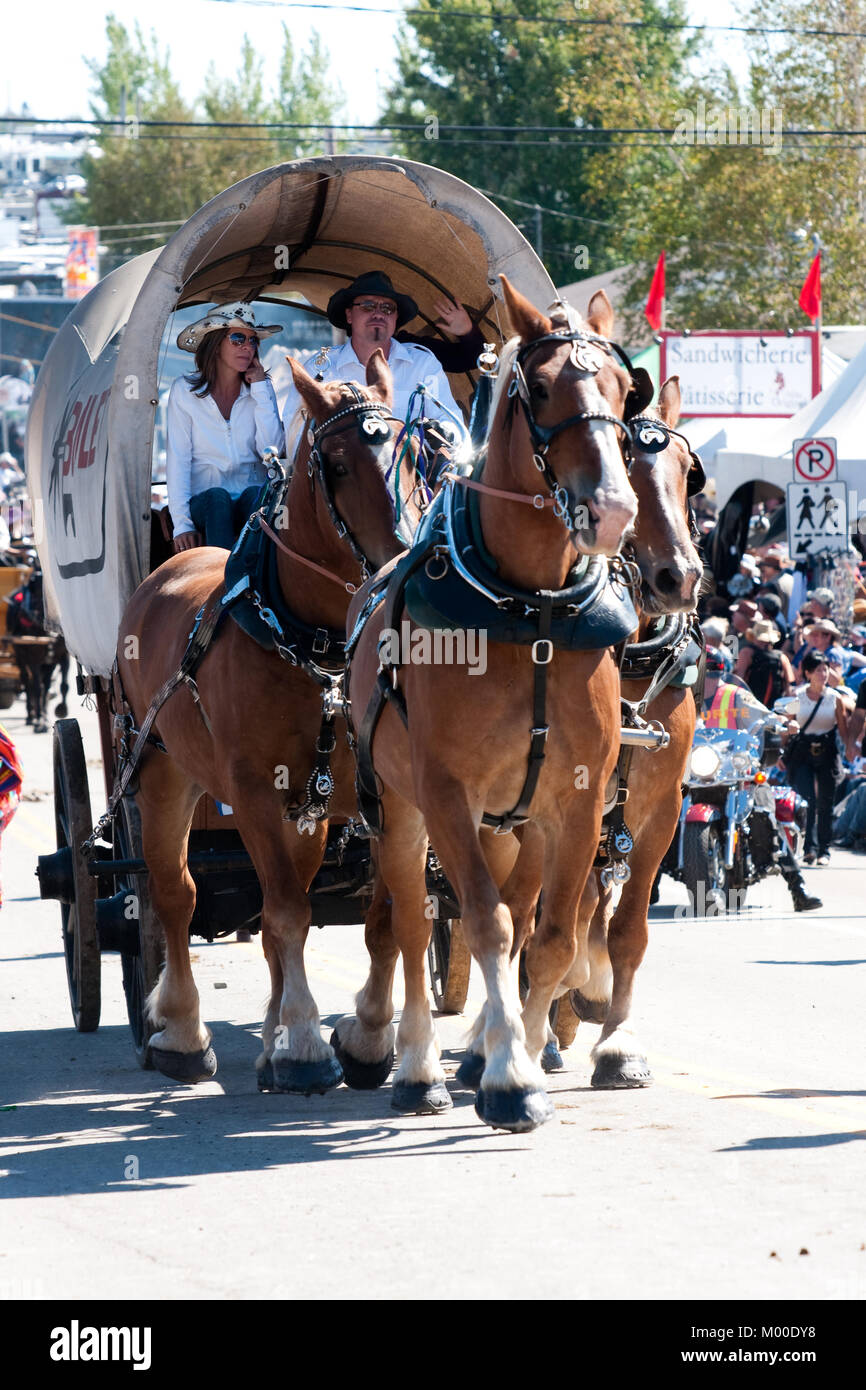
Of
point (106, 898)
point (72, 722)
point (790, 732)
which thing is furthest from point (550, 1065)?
point (790, 732)

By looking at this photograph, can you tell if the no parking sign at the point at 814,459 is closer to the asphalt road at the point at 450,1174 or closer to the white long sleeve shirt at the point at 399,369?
the asphalt road at the point at 450,1174

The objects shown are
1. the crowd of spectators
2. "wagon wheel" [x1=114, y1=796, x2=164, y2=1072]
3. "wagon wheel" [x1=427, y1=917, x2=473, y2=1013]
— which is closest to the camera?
"wagon wheel" [x1=114, y1=796, x2=164, y2=1072]

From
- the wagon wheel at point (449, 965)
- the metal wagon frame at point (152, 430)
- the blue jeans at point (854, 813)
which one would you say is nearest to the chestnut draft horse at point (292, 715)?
the metal wagon frame at point (152, 430)

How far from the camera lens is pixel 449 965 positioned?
9.24m

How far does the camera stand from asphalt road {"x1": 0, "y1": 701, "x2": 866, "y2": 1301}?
192 inches

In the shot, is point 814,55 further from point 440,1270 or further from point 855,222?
point 440,1270

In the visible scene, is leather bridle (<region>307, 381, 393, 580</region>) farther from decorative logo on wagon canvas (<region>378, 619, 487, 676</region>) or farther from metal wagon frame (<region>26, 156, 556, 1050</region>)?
metal wagon frame (<region>26, 156, 556, 1050</region>)

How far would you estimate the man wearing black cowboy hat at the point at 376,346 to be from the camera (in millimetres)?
8672

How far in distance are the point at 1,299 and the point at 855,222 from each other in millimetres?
47308

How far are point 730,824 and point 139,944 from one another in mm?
6105

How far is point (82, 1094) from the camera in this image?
7.80 m

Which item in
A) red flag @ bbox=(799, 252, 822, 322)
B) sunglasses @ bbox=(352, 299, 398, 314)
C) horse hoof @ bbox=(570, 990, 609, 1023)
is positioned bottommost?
horse hoof @ bbox=(570, 990, 609, 1023)

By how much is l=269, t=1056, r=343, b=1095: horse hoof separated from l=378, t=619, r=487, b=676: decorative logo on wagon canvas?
5.18 ft

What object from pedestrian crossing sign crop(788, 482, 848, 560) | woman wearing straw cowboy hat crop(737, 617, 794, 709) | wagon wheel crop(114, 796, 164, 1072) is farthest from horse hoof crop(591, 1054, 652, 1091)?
pedestrian crossing sign crop(788, 482, 848, 560)
